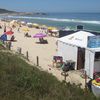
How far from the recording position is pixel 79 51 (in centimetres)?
1574

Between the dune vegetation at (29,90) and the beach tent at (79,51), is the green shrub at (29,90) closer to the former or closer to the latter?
the dune vegetation at (29,90)

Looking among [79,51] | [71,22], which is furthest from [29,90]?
[71,22]

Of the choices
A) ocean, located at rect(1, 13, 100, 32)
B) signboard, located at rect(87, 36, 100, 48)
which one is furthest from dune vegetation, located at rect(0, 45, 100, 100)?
ocean, located at rect(1, 13, 100, 32)

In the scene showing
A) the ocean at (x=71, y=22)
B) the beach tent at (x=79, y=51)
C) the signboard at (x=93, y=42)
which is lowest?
the ocean at (x=71, y=22)

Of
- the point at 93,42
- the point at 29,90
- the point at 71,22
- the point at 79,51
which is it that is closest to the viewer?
the point at 29,90

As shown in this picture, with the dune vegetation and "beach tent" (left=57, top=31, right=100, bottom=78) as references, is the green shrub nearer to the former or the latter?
the dune vegetation

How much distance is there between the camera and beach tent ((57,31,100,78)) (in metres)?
14.3

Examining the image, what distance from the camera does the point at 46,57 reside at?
67.4ft

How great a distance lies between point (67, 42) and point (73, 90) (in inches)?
345

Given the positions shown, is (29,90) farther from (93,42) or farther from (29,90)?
(93,42)

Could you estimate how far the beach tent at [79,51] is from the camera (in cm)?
1434

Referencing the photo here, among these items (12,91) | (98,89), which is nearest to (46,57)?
(98,89)

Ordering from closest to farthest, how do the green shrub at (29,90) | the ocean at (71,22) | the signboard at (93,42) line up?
the green shrub at (29,90) < the signboard at (93,42) < the ocean at (71,22)

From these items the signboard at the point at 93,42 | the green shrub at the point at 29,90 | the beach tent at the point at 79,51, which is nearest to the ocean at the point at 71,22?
the beach tent at the point at 79,51
